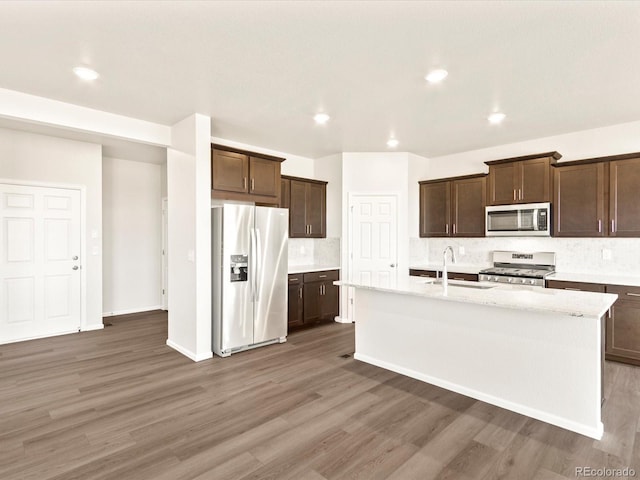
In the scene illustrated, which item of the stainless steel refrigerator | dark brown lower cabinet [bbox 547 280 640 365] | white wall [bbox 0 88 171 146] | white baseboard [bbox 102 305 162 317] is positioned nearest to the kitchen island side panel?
the stainless steel refrigerator

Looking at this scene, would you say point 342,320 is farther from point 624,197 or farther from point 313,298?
point 624,197

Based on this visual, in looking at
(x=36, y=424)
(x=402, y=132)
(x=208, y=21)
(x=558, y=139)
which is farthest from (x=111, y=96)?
(x=558, y=139)

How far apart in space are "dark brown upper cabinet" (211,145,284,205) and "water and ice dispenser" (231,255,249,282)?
0.80m

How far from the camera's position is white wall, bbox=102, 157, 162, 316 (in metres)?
6.02

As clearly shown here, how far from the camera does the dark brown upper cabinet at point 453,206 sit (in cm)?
525

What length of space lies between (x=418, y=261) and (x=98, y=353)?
190 inches

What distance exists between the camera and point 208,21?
2234mm

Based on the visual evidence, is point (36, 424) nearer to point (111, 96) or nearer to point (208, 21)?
point (111, 96)

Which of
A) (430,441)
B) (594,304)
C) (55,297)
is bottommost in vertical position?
(430,441)

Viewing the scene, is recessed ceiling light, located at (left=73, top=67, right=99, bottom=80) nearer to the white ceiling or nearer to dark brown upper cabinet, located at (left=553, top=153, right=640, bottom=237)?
the white ceiling

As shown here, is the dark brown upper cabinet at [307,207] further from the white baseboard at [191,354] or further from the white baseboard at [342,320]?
the white baseboard at [191,354]

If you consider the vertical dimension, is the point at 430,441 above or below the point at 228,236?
below

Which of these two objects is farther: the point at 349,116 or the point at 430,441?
the point at 349,116

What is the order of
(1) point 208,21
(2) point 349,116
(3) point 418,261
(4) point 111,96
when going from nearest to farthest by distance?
(1) point 208,21 < (4) point 111,96 < (2) point 349,116 < (3) point 418,261
